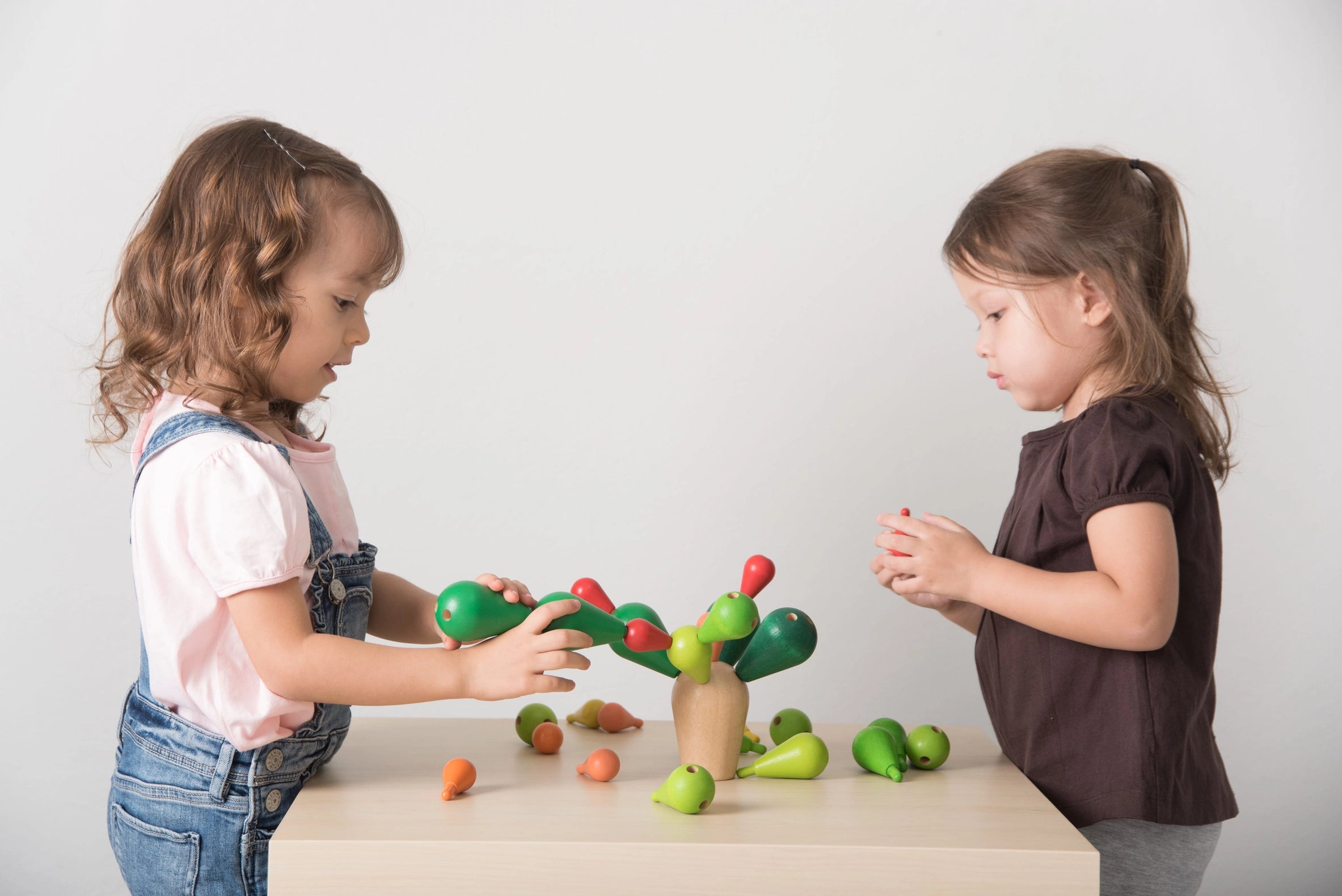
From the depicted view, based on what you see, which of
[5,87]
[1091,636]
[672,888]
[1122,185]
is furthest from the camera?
[5,87]

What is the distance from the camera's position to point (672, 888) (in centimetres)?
70

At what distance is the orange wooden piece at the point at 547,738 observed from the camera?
2.98 feet

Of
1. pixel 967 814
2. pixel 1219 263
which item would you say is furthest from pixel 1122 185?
pixel 1219 263

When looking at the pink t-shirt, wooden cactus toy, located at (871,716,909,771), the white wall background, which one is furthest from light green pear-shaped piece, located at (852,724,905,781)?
the white wall background

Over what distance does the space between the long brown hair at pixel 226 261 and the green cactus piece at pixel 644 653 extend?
1.06 ft

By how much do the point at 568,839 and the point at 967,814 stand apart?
0.28 metres

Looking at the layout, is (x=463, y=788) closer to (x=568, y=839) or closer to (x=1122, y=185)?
(x=568, y=839)

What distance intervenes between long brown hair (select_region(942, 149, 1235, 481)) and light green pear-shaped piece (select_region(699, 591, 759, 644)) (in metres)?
0.37

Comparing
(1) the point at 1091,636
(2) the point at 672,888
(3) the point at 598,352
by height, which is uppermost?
(3) the point at 598,352

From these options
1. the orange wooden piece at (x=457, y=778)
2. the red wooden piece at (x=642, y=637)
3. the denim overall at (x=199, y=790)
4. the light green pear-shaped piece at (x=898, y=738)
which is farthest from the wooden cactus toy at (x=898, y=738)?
the denim overall at (x=199, y=790)

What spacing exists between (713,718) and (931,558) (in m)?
0.22

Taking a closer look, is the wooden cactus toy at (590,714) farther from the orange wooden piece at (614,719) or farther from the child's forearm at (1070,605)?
the child's forearm at (1070,605)

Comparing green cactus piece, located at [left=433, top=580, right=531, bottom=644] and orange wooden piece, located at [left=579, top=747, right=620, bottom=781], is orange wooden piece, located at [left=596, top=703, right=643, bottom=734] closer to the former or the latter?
orange wooden piece, located at [left=579, top=747, right=620, bottom=781]

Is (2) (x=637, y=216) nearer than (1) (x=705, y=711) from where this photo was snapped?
No
